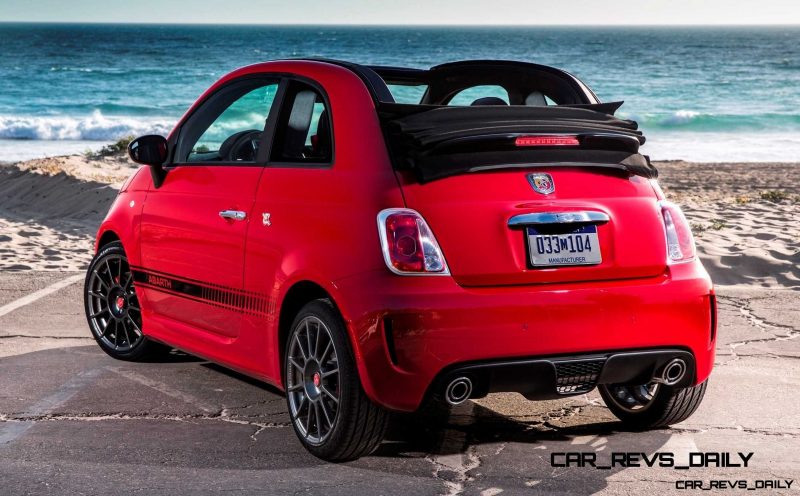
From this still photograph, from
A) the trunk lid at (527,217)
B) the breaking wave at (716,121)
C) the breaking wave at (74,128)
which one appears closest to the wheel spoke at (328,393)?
the trunk lid at (527,217)

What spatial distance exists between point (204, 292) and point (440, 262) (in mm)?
1613

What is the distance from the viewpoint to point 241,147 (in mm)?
5758

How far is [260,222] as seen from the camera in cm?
498

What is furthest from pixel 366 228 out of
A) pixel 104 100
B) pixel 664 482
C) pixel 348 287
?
pixel 104 100

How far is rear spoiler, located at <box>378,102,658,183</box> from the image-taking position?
4.48 m

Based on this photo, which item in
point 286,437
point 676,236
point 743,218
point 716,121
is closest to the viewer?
point 676,236

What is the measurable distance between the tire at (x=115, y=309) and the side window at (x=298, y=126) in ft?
5.70

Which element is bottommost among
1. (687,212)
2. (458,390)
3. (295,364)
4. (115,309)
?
(687,212)

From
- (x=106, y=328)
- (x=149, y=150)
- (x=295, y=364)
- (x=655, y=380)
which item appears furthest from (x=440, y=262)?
(x=106, y=328)

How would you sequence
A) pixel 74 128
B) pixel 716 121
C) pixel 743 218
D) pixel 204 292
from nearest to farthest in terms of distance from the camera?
pixel 204 292, pixel 743 218, pixel 74 128, pixel 716 121

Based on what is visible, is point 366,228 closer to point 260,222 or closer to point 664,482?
point 260,222

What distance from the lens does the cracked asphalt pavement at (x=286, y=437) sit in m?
4.48

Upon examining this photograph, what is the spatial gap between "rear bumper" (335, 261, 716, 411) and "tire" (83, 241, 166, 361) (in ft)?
8.18

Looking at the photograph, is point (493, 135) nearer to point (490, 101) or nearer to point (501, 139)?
point (501, 139)
